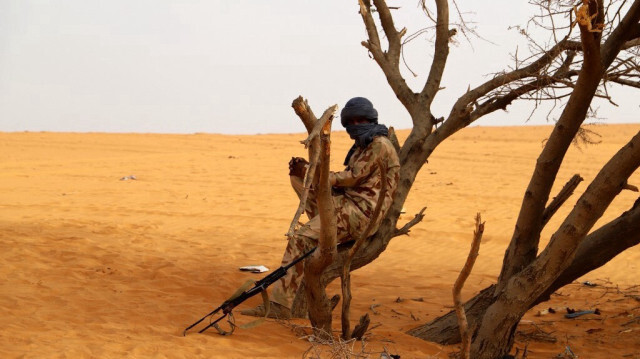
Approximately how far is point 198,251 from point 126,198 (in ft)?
21.4

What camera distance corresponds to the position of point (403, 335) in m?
6.09

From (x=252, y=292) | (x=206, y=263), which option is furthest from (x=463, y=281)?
(x=206, y=263)

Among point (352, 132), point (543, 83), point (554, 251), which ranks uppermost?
point (543, 83)

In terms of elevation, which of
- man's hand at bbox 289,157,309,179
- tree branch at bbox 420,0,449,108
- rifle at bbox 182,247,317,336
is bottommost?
rifle at bbox 182,247,317,336

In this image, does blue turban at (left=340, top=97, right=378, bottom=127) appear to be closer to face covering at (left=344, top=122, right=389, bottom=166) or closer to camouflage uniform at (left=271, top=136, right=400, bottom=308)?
face covering at (left=344, top=122, right=389, bottom=166)

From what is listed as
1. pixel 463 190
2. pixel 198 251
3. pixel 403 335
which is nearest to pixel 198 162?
pixel 463 190

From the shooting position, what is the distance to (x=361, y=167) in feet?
17.2

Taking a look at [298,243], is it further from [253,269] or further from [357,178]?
[253,269]

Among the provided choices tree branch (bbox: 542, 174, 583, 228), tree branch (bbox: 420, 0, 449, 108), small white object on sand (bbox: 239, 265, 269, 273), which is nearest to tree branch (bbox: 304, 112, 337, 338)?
tree branch (bbox: 542, 174, 583, 228)

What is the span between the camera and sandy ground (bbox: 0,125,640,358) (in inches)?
206

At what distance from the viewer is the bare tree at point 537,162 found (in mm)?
4750

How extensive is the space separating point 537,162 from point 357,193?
54.0 inches

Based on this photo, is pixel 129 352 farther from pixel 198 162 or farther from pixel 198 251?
pixel 198 162

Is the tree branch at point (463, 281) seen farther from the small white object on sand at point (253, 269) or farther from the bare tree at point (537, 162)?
the small white object on sand at point (253, 269)
